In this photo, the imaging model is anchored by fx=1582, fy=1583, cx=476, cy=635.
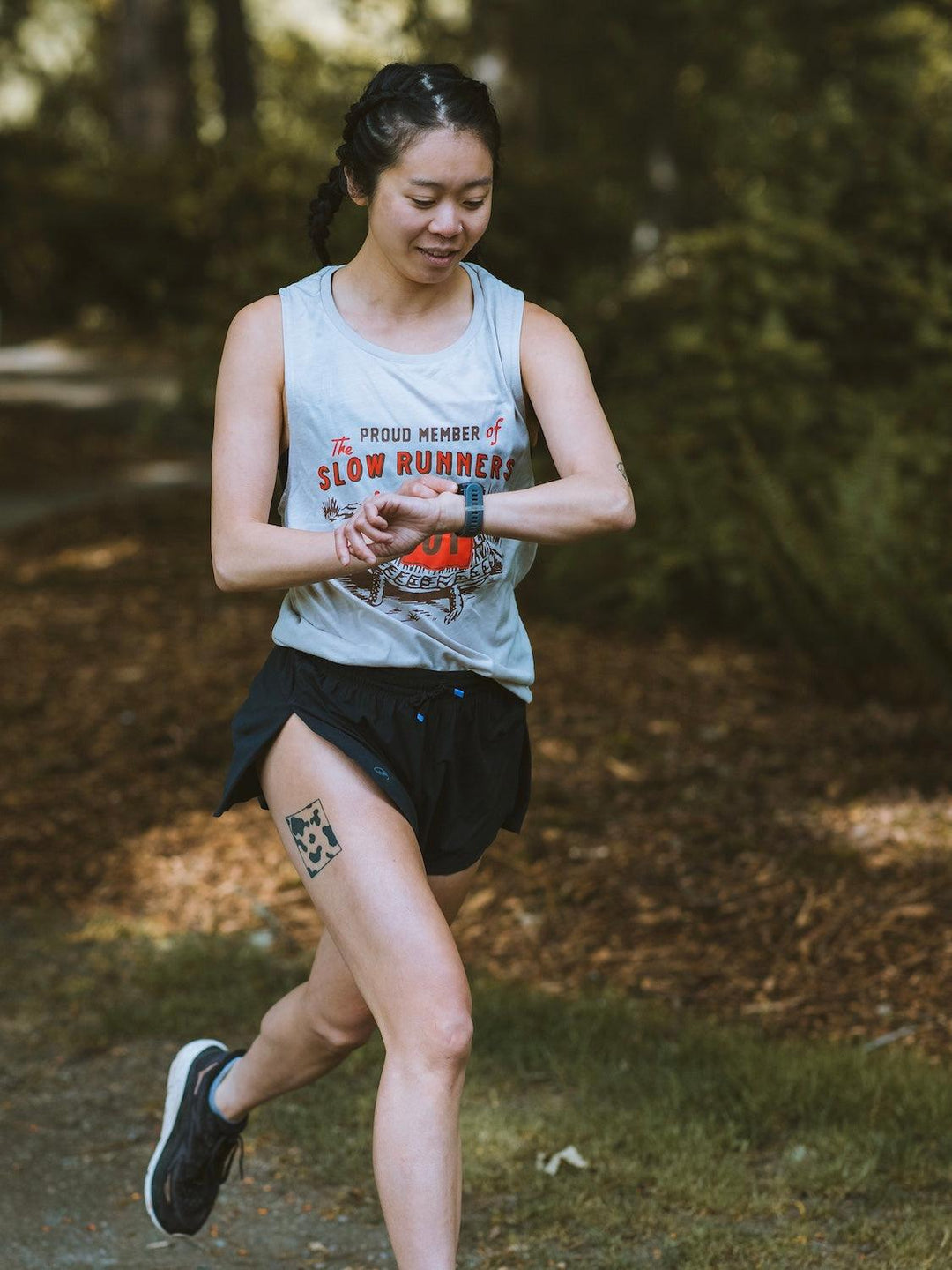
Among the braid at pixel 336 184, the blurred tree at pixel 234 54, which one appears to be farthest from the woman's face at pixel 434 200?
the blurred tree at pixel 234 54

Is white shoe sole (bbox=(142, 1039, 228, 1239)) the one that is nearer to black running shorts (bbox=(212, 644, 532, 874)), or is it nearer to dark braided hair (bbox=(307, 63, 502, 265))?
black running shorts (bbox=(212, 644, 532, 874))

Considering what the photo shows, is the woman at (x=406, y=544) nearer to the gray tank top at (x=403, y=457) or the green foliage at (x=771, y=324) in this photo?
the gray tank top at (x=403, y=457)

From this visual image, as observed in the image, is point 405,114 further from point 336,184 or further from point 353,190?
point 336,184

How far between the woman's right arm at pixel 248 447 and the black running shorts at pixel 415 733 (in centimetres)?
23

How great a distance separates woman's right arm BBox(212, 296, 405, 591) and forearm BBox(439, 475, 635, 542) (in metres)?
0.29

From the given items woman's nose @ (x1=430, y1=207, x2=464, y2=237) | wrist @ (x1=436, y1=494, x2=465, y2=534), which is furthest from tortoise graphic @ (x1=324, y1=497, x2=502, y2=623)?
woman's nose @ (x1=430, y1=207, x2=464, y2=237)

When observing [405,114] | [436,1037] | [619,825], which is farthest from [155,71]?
[436,1037]

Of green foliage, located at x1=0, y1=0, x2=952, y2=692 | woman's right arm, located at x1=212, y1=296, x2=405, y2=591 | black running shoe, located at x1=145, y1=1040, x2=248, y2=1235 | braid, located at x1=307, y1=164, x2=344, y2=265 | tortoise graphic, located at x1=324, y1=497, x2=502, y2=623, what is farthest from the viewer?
green foliage, located at x1=0, y1=0, x2=952, y2=692

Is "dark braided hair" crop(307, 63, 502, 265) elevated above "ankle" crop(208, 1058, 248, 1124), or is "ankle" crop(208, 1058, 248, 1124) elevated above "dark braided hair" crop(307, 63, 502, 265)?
"dark braided hair" crop(307, 63, 502, 265)

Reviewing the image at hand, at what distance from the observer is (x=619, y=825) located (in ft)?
17.9

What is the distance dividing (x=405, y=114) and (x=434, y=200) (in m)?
0.15

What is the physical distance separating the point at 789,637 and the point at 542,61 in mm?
9540

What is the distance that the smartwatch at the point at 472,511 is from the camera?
2.42m

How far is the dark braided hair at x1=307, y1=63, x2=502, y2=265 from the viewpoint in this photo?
2551mm
